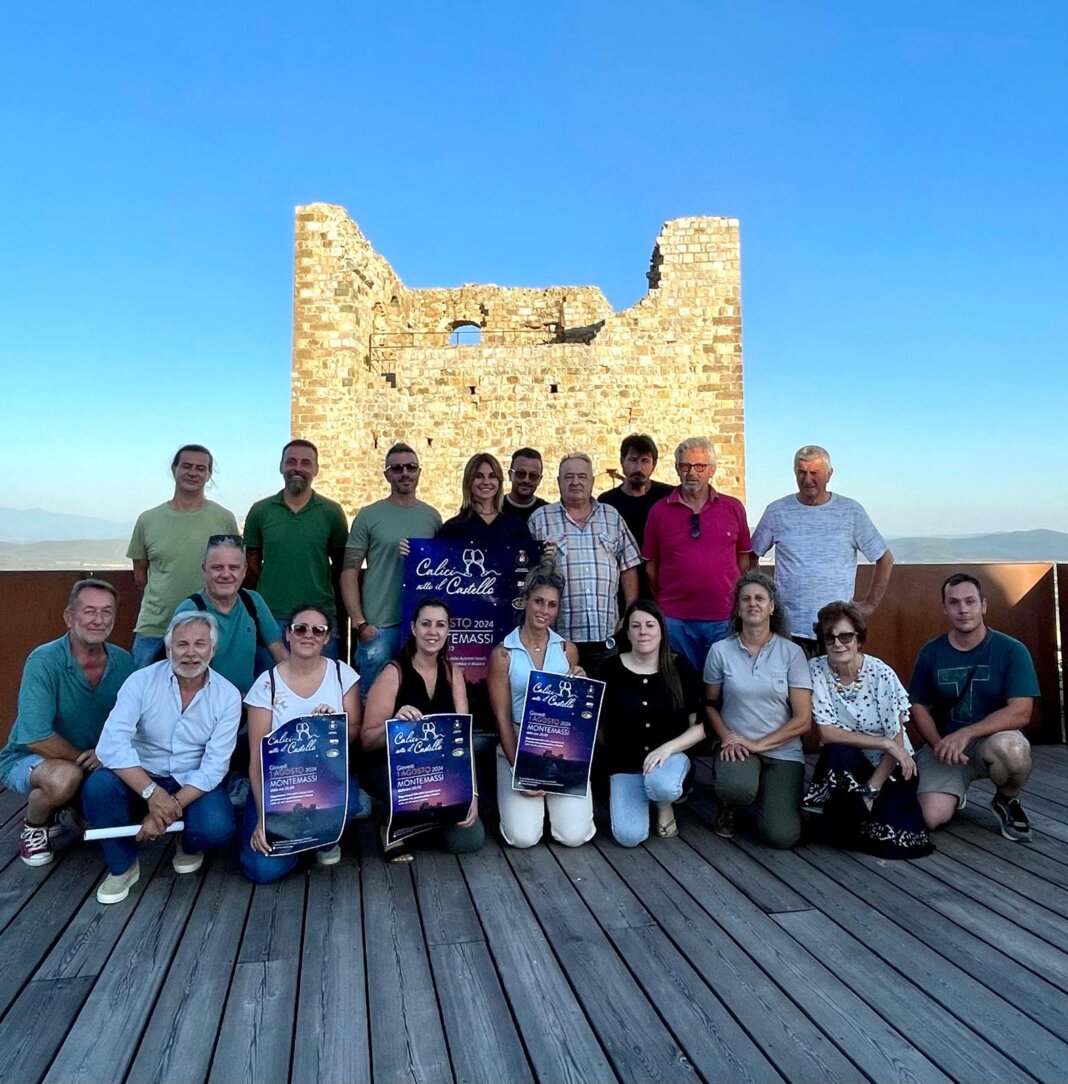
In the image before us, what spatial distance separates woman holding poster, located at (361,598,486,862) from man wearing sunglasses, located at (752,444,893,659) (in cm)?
205

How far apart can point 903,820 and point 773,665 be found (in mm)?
869

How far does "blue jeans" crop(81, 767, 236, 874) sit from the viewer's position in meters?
3.18

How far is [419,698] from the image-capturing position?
360 centimetres

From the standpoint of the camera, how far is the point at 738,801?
371 centimetres

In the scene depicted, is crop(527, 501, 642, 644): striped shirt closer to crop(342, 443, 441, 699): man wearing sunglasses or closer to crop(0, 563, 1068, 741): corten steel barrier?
crop(342, 443, 441, 699): man wearing sunglasses

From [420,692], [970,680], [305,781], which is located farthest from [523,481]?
[970,680]

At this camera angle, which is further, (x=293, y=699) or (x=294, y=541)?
(x=294, y=541)

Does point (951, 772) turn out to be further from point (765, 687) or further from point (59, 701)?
point (59, 701)

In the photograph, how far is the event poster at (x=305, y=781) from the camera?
3.20m

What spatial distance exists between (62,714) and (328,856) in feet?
4.39

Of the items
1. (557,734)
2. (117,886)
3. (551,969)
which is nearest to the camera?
(551,969)

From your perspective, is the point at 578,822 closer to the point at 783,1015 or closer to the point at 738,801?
the point at 738,801

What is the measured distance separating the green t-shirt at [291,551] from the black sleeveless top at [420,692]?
96 centimetres

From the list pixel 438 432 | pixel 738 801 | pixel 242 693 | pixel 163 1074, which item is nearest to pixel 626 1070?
pixel 163 1074
